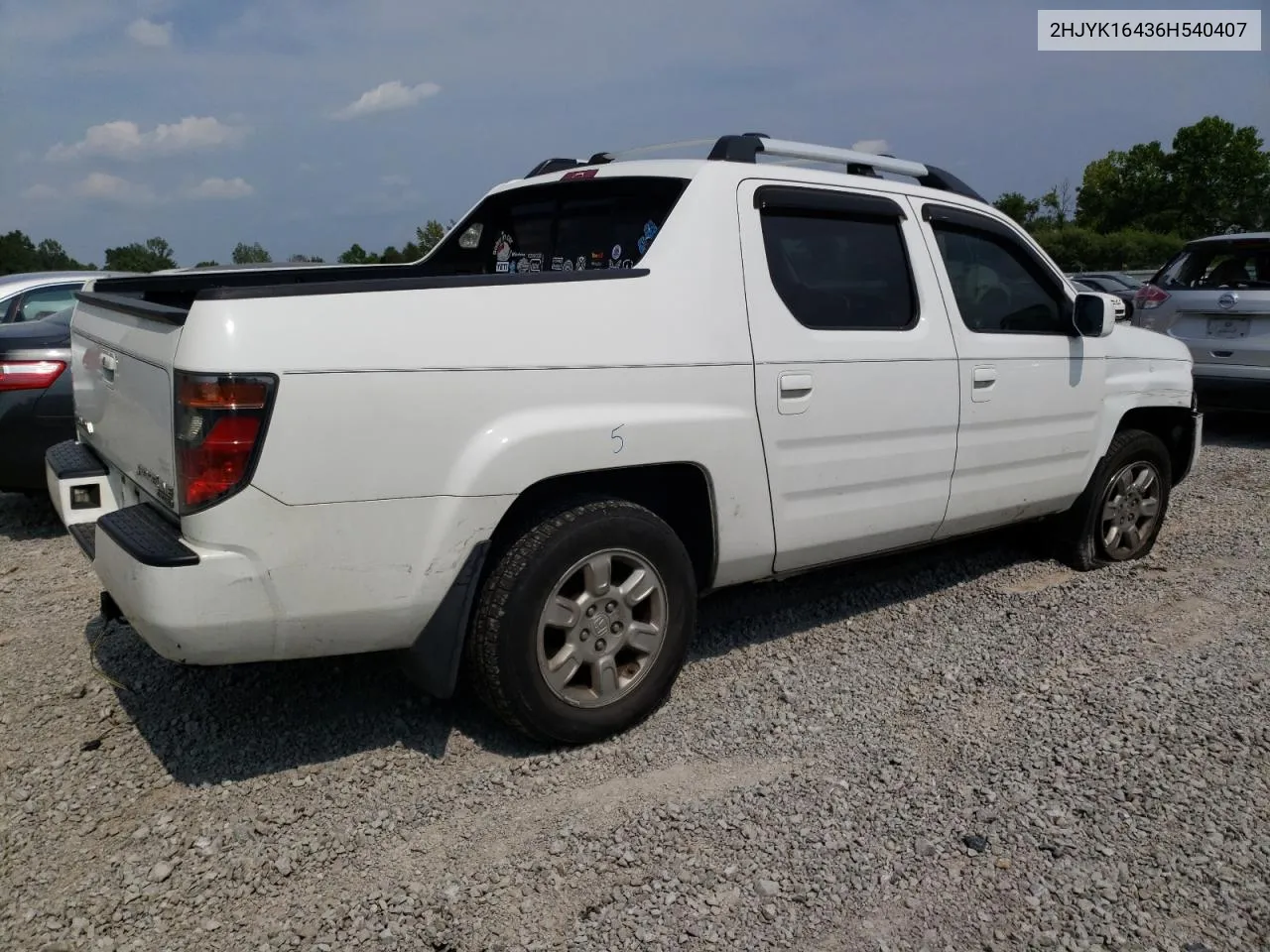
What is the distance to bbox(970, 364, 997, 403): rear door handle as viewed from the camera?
4250 millimetres

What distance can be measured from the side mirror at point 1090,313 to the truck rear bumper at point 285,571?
Answer: 10.0ft

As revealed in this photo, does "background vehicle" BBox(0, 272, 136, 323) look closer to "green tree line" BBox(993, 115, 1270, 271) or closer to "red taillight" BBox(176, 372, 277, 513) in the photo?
"red taillight" BBox(176, 372, 277, 513)

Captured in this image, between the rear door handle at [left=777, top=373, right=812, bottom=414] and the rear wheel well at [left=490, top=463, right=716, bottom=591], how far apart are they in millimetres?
404

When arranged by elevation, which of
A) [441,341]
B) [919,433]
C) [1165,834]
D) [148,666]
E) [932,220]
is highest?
[932,220]

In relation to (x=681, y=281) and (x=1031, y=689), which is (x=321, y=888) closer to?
(x=681, y=281)

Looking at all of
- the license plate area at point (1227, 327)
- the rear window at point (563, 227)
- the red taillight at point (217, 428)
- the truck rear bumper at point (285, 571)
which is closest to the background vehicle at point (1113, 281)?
the license plate area at point (1227, 327)

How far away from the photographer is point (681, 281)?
339 cm

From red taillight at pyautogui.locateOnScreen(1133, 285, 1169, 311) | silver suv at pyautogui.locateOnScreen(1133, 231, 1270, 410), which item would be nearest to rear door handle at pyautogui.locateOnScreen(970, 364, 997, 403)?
silver suv at pyautogui.locateOnScreen(1133, 231, 1270, 410)

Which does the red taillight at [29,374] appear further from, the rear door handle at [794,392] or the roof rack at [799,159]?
the rear door handle at [794,392]

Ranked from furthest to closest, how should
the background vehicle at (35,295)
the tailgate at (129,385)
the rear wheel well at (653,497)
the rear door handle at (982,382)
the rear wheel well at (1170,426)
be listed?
the background vehicle at (35,295) < the rear wheel well at (1170,426) < the rear door handle at (982,382) < the rear wheel well at (653,497) < the tailgate at (129,385)

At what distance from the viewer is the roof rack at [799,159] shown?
12.5ft

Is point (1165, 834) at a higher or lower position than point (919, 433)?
lower

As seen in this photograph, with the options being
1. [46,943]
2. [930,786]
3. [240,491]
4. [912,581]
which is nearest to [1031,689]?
[930,786]

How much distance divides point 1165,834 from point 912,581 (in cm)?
226
